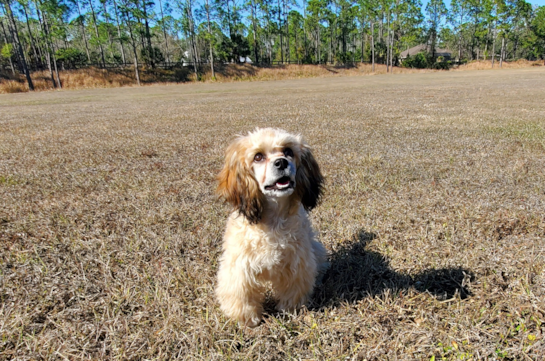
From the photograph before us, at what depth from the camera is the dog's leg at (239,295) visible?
2258 millimetres

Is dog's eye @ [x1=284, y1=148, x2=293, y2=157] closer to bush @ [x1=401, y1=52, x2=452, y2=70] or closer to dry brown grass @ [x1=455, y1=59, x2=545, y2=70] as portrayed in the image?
bush @ [x1=401, y1=52, x2=452, y2=70]

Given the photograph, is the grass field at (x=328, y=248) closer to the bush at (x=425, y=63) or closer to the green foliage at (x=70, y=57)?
the green foliage at (x=70, y=57)

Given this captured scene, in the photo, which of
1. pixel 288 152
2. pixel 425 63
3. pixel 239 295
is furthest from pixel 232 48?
pixel 239 295

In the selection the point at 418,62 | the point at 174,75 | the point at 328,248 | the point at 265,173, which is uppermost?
the point at 418,62

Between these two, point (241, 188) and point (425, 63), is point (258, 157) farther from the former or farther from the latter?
point (425, 63)

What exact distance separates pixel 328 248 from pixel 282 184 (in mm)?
1491

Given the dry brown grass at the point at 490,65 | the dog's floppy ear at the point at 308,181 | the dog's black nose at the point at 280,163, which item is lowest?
the dog's floppy ear at the point at 308,181

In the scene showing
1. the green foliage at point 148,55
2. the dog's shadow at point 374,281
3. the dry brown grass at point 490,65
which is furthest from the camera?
the dry brown grass at point 490,65

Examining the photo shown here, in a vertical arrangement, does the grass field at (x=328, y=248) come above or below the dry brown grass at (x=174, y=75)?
below

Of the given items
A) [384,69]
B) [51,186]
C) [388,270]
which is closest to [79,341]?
[388,270]

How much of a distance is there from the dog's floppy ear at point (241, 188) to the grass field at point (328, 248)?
837 mm

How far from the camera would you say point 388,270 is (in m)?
2.86

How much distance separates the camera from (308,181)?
2355 millimetres

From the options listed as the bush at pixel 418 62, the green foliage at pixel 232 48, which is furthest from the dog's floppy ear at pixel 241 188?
the bush at pixel 418 62
